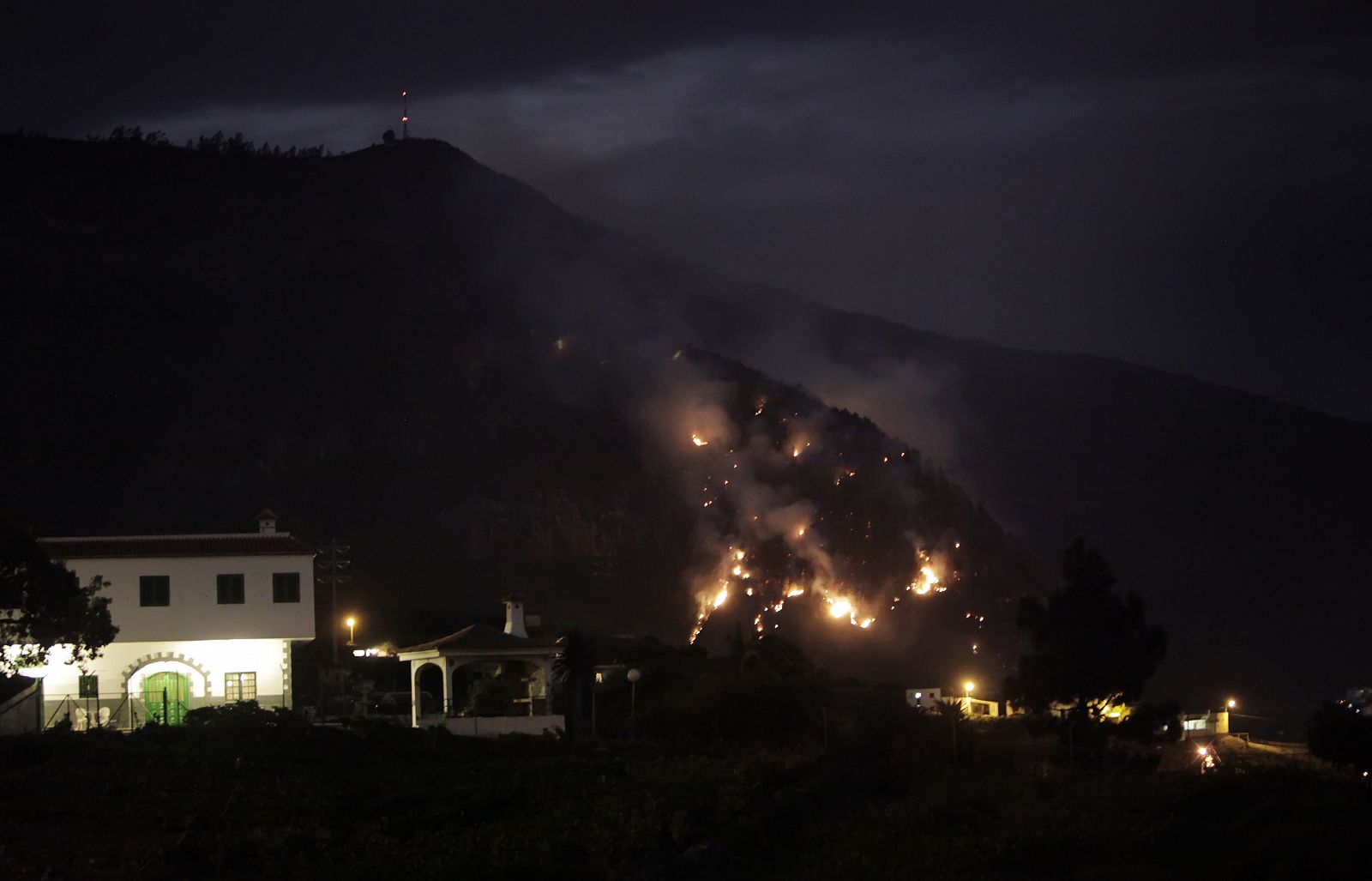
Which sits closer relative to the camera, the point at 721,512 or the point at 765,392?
the point at 721,512

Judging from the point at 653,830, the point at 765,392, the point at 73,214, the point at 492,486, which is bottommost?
the point at 653,830

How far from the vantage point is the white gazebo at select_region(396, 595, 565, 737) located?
4228 centimetres

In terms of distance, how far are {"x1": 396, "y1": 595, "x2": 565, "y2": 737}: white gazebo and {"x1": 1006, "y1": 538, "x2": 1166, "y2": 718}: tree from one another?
13.3m

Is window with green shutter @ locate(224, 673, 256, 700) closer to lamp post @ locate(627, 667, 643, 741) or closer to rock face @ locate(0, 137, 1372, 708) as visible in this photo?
lamp post @ locate(627, 667, 643, 741)

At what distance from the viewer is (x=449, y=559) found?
321ft

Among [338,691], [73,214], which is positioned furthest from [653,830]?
[73,214]

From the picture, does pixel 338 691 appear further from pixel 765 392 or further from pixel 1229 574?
pixel 1229 574

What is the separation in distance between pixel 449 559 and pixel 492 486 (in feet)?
35.2

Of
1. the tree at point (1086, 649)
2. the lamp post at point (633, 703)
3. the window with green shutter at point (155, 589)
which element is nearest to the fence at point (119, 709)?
the window with green shutter at point (155, 589)

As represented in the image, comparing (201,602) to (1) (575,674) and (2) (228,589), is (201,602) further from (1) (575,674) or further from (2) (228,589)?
(1) (575,674)

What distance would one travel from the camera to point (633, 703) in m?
45.5

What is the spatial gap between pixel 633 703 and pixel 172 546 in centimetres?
1479

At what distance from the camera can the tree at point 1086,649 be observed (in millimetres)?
43688

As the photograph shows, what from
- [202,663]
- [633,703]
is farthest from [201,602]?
[633,703]
